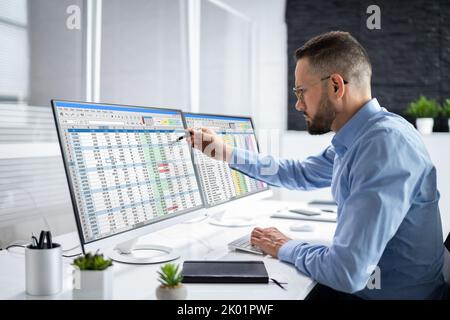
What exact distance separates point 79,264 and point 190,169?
707mm

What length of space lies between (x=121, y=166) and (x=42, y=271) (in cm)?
37

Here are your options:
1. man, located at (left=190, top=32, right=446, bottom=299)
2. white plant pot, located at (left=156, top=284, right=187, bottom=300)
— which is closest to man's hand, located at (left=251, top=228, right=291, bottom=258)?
man, located at (left=190, top=32, right=446, bottom=299)

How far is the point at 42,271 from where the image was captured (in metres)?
1.01

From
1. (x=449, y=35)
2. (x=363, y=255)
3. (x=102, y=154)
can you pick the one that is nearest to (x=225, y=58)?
(x=449, y=35)

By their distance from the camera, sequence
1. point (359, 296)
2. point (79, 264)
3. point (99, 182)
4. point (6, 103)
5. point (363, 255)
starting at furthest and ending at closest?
point (6, 103)
point (359, 296)
point (99, 182)
point (363, 255)
point (79, 264)

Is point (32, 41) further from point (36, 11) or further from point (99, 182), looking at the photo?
point (99, 182)

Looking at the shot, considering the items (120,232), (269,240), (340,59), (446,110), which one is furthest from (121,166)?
(446,110)

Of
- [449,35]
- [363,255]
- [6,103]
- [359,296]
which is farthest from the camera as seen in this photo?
[449,35]

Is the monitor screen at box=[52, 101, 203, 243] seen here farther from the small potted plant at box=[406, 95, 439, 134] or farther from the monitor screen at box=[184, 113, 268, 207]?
the small potted plant at box=[406, 95, 439, 134]

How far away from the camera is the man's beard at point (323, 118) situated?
1.41 meters

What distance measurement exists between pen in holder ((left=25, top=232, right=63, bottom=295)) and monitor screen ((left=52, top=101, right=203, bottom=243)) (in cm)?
10

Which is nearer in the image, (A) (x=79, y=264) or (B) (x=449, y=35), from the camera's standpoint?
(A) (x=79, y=264)

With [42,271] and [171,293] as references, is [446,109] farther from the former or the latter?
[42,271]

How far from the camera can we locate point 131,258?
51.3 inches
